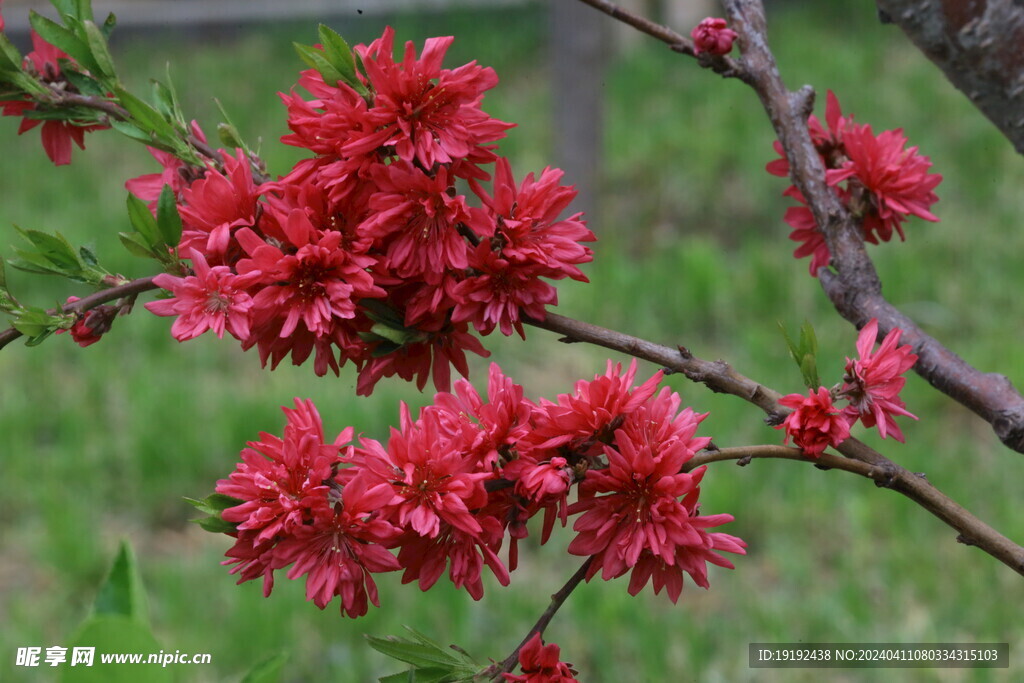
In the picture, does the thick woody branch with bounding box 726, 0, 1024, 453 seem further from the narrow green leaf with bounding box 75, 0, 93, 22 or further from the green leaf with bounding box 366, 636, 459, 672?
the narrow green leaf with bounding box 75, 0, 93, 22

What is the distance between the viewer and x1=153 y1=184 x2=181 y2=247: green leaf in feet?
2.46

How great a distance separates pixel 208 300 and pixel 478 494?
9.0 inches

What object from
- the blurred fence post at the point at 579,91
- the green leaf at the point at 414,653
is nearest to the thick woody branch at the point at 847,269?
the green leaf at the point at 414,653

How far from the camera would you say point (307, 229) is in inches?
28.9

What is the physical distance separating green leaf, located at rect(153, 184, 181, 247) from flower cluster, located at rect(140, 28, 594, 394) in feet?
0.03

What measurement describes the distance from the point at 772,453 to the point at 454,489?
23cm

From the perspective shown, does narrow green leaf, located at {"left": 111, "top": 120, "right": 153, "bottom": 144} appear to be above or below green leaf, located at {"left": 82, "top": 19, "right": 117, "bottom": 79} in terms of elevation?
below

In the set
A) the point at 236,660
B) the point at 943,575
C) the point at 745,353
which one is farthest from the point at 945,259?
the point at 236,660

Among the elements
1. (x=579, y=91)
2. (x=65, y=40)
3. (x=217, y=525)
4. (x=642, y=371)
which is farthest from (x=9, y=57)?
(x=579, y=91)

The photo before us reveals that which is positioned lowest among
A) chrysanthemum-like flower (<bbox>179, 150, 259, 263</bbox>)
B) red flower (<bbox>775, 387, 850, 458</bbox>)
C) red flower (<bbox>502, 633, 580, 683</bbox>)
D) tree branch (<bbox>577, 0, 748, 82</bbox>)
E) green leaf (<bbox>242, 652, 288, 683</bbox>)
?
red flower (<bbox>502, 633, 580, 683</bbox>)

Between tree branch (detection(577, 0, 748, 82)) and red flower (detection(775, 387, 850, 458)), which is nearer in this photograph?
red flower (detection(775, 387, 850, 458))

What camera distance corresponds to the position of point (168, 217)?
29.7 inches

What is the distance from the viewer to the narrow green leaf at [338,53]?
773 millimetres

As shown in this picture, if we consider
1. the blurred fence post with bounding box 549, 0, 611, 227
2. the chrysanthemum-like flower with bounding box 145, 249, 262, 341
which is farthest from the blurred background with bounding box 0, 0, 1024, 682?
the chrysanthemum-like flower with bounding box 145, 249, 262, 341
